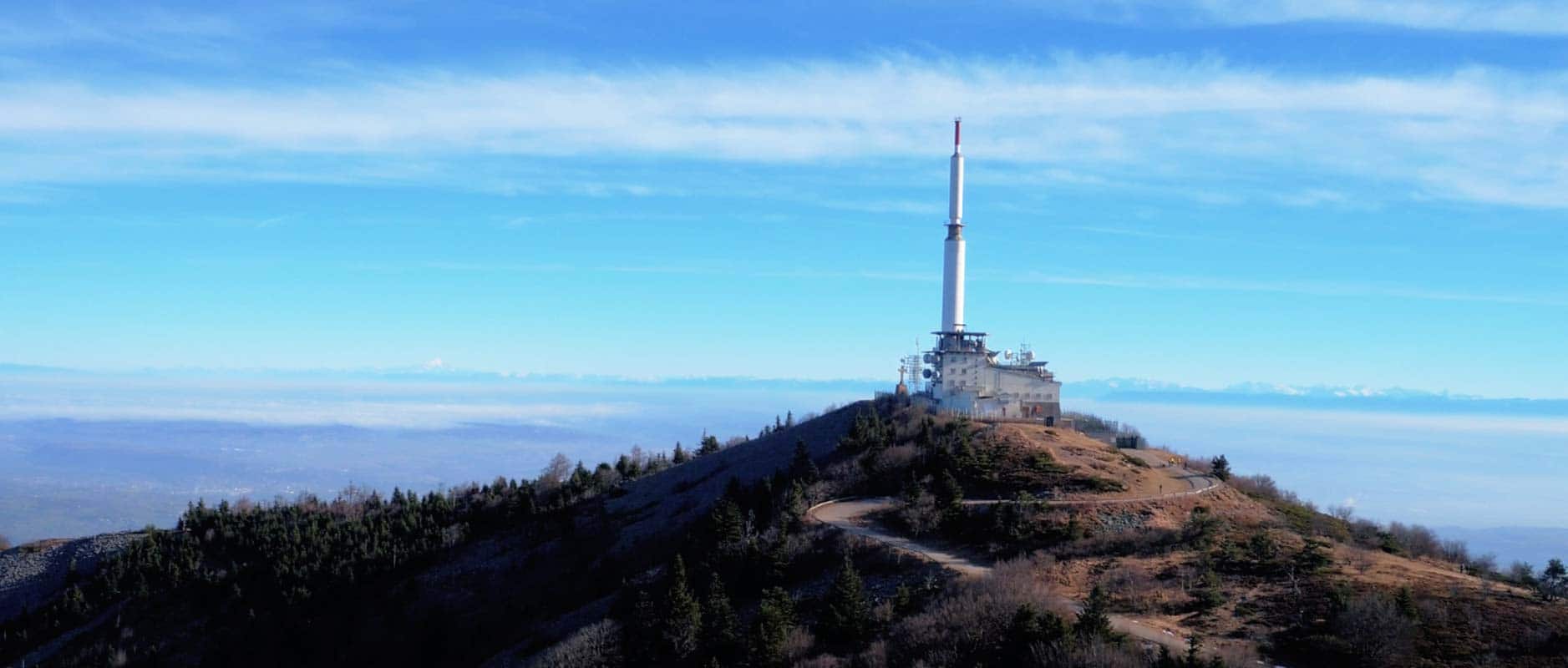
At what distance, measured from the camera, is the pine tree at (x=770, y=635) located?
21.0m

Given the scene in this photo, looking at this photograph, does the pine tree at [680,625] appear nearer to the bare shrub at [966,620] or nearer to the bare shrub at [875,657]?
the bare shrub at [875,657]

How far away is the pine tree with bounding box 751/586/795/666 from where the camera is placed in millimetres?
21031

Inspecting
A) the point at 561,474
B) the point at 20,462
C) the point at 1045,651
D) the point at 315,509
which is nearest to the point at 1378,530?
the point at 1045,651

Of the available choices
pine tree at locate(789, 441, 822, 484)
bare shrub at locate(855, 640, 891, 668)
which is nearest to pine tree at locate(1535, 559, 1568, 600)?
bare shrub at locate(855, 640, 891, 668)

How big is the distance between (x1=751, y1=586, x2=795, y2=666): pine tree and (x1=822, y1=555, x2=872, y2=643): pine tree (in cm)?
86

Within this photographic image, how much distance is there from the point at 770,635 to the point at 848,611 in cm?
165

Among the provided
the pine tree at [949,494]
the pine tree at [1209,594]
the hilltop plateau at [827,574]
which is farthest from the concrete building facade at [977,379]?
the pine tree at [1209,594]

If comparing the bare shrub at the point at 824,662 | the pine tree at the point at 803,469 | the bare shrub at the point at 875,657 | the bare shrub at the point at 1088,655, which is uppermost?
the pine tree at the point at 803,469

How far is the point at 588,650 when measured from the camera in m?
24.5

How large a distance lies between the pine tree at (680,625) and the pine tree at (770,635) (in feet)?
5.37

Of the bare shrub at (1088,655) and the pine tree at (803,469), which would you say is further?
the pine tree at (803,469)

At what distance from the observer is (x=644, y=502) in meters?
43.4

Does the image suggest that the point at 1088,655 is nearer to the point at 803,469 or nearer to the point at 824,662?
the point at 824,662

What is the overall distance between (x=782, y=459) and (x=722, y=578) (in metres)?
17.6
